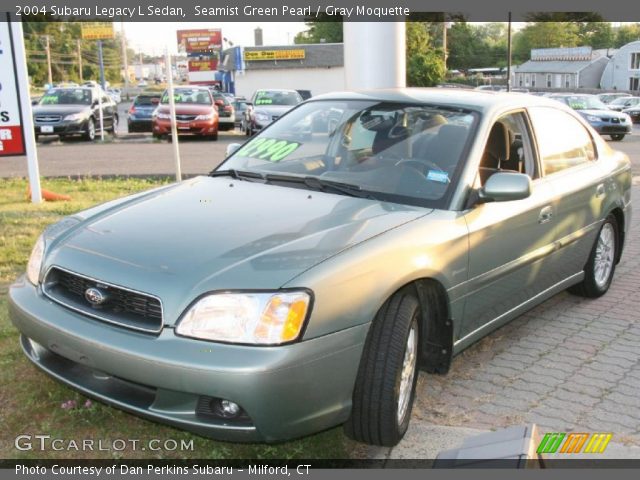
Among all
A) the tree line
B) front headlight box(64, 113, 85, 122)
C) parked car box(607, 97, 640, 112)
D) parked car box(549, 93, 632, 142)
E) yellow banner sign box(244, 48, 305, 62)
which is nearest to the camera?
front headlight box(64, 113, 85, 122)

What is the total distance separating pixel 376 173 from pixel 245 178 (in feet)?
2.79

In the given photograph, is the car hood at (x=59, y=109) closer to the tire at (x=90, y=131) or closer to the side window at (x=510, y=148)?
the tire at (x=90, y=131)

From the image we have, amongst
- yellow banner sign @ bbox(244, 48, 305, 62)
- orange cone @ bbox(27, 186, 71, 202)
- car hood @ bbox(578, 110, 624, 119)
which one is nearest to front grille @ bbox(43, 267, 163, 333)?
orange cone @ bbox(27, 186, 71, 202)

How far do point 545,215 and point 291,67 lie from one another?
5756 centimetres

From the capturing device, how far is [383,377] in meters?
3.15

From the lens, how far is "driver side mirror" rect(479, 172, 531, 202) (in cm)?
382

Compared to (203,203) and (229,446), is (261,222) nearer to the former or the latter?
(203,203)

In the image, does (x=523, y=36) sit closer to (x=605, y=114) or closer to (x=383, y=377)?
(x=605, y=114)

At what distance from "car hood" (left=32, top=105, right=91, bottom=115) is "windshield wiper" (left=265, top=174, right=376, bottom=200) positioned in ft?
62.1

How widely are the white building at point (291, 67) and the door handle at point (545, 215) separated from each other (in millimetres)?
55532

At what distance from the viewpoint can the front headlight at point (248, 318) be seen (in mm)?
2832

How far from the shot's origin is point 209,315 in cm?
287

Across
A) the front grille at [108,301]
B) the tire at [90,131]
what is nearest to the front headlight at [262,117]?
the tire at [90,131]

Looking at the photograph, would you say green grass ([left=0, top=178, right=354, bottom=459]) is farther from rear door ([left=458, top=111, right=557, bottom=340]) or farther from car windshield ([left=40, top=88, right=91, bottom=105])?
car windshield ([left=40, top=88, right=91, bottom=105])
